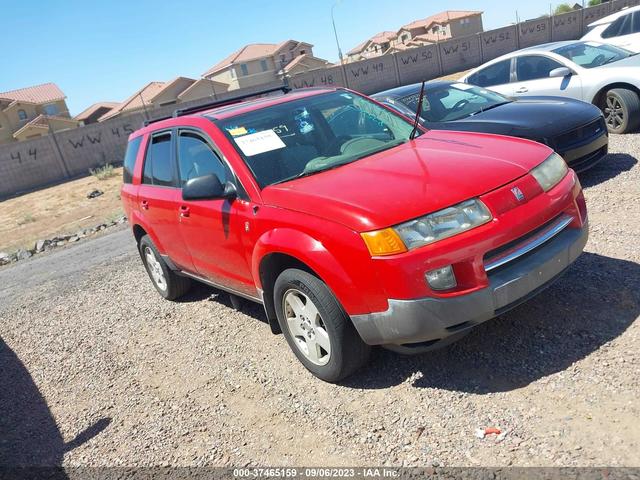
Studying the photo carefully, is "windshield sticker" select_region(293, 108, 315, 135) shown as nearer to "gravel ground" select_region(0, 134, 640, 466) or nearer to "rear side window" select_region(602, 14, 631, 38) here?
"gravel ground" select_region(0, 134, 640, 466)

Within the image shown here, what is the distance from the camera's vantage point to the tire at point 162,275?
570 cm

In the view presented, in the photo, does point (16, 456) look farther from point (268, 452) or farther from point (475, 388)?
point (475, 388)

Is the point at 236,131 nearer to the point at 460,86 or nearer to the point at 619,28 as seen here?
the point at 460,86

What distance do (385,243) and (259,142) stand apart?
1515 mm

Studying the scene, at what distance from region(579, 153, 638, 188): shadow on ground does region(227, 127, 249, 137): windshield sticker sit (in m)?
4.27

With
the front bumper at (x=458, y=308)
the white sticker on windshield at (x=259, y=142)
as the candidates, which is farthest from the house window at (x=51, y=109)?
the front bumper at (x=458, y=308)

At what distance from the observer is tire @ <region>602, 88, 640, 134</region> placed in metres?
7.81

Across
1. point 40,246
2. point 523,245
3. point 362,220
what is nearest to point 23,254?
point 40,246

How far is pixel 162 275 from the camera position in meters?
5.86

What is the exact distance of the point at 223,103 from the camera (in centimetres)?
533

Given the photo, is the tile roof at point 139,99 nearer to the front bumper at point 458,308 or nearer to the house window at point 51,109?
the house window at point 51,109

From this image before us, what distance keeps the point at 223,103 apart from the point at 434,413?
3.62 metres

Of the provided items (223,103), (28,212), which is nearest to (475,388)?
(223,103)

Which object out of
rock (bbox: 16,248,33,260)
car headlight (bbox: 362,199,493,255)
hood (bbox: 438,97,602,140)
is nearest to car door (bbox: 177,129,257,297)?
car headlight (bbox: 362,199,493,255)
